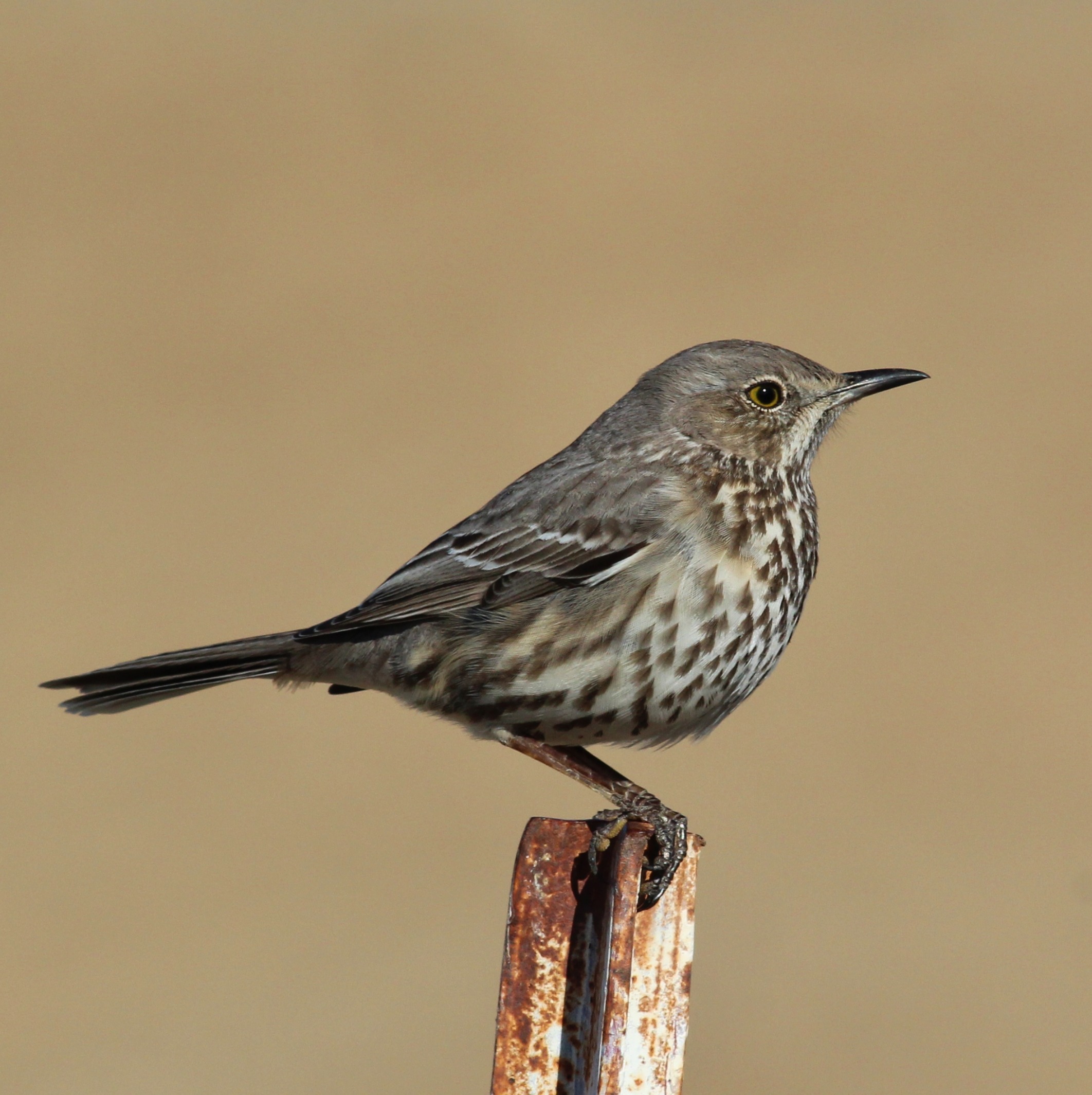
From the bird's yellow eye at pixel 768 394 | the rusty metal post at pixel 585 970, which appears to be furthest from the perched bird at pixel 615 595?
the rusty metal post at pixel 585 970

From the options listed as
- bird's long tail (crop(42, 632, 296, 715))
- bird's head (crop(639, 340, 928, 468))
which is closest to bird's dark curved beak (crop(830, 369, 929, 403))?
bird's head (crop(639, 340, 928, 468))

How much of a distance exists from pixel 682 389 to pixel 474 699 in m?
A: 1.84

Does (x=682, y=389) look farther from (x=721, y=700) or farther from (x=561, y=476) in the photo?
(x=721, y=700)

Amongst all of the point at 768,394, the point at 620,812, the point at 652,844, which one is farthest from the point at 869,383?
the point at 652,844

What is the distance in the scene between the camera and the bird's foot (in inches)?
145

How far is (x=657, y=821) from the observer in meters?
4.48

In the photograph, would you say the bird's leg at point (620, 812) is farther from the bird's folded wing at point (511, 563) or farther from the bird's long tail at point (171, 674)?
the bird's long tail at point (171, 674)

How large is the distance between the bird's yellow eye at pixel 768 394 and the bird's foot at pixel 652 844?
2.44m

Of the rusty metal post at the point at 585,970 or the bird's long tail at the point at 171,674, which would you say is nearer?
the rusty metal post at the point at 585,970

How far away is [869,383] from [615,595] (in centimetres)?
168

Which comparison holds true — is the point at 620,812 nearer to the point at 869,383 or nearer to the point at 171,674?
the point at 171,674

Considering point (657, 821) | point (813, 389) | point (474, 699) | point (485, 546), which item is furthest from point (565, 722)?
point (813, 389)

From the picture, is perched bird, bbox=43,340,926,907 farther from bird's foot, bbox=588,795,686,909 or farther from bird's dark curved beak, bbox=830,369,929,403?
bird's foot, bbox=588,795,686,909

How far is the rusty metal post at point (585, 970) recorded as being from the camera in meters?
3.35
